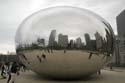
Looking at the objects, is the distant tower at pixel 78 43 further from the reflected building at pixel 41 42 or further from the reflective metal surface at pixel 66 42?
the reflected building at pixel 41 42

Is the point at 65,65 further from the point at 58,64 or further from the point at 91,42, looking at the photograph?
the point at 91,42

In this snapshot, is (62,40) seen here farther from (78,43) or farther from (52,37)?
(78,43)

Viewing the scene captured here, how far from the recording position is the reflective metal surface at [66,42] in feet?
41.7

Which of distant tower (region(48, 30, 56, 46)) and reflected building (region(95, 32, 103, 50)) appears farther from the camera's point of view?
reflected building (region(95, 32, 103, 50))

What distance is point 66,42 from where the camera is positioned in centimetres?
1265

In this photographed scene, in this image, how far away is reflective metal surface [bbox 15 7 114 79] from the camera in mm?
12695

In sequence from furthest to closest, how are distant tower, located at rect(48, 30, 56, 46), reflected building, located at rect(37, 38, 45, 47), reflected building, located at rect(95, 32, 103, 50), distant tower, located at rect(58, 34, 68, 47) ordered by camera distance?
reflected building, located at rect(95, 32, 103, 50), reflected building, located at rect(37, 38, 45, 47), distant tower, located at rect(48, 30, 56, 46), distant tower, located at rect(58, 34, 68, 47)

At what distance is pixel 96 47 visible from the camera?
1315cm

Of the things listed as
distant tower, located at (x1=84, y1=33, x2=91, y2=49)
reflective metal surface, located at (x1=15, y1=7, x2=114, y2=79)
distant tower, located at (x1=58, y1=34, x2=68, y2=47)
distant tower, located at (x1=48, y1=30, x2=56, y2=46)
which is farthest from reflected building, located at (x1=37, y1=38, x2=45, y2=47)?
distant tower, located at (x1=84, y1=33, x2=91, y2=49)

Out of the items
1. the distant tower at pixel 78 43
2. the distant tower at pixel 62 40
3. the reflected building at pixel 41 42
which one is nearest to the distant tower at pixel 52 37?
the distant tower at pixel 62 40

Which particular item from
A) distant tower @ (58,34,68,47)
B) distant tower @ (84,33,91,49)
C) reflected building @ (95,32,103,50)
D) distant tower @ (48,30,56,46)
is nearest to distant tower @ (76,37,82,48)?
distant tower @ (84,33,91,49)

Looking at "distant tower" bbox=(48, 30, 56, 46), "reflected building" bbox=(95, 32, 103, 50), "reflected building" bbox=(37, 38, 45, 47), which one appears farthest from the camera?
"reflected building" bbox=(95, 32, 103, 50)

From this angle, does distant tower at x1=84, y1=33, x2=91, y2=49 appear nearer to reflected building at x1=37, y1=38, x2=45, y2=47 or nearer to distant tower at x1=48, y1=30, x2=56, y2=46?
distant tower at x1=48, y1=30, x2=56, y2=46

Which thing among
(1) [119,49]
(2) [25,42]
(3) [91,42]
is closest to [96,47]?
(3) [91,42]
